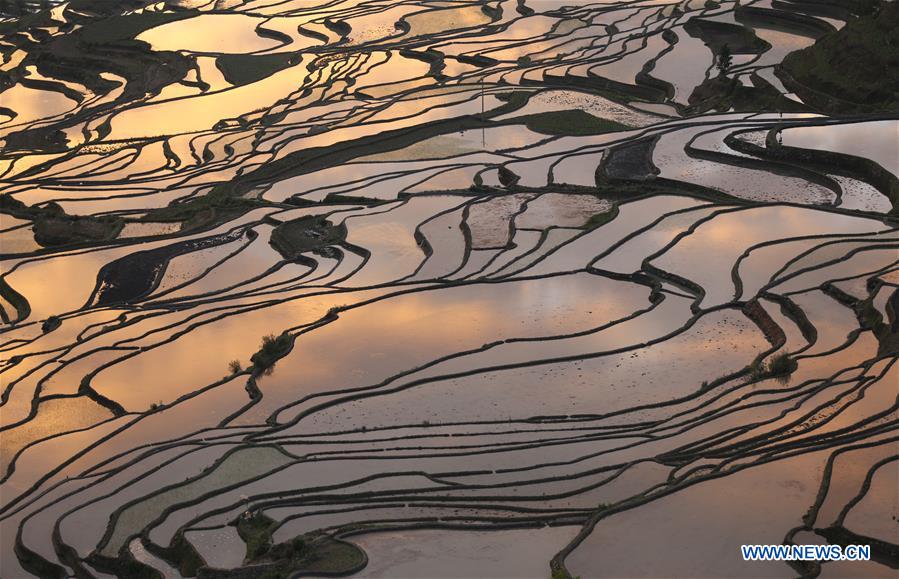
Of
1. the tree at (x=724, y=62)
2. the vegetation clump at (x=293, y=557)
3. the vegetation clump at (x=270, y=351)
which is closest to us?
the vegetation clump at (x=293, y=557)

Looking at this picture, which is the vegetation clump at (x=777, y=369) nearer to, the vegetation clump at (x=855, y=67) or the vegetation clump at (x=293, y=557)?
the vegetation clump at (x=293, y=557)

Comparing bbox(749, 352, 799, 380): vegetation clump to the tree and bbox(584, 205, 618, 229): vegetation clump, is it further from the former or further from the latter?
the tree

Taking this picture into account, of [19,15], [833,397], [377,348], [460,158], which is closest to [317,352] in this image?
[377,348]

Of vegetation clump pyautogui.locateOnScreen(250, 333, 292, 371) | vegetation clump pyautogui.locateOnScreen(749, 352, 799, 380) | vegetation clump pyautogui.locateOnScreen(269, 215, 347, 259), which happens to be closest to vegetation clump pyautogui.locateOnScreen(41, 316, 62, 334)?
vegetation clump pyautogui.locateOnScreen(250, 333, 292, 371)

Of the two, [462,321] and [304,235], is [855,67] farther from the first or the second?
[462,321]

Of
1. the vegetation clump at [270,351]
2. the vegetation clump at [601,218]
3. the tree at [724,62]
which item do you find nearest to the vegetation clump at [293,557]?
the vegetation clump at [270,351]

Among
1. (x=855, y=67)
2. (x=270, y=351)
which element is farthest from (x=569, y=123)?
(x=270, y=351)

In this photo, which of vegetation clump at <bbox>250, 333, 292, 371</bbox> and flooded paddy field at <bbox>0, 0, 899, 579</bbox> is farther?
vegetation clump at <bbox>250, 333, 292, 371</bbox>

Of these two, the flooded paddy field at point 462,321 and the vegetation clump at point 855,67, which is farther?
the vegetation clump at point 855,67

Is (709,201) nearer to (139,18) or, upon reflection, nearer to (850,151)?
(850,151)
